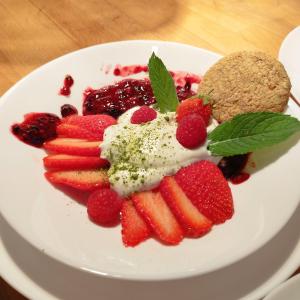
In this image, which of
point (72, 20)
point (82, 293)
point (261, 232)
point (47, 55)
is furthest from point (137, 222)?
point (72, 20)

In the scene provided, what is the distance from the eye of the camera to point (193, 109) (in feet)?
5.30

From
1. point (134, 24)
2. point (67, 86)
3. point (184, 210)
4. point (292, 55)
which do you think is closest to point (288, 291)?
point (184, 210)

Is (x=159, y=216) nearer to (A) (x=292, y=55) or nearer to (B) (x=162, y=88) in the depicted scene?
(B) (x=162, y=88)

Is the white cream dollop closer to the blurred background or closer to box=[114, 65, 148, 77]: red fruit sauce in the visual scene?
box=[114, 65, 148, 77]: red fruit sauce

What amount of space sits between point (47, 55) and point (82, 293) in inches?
56.9

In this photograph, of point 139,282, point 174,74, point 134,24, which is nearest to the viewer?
point 139,282

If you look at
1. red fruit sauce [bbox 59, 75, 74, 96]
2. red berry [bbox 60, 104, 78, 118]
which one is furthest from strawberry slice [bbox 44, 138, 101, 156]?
red fruit sauce [bbox 59, 75, 74, 96]

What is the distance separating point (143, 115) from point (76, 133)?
10.6 inches

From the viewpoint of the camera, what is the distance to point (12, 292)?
1.38m

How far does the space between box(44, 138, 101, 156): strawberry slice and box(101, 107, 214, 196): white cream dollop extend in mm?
35

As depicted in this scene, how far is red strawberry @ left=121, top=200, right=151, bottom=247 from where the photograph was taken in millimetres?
1336

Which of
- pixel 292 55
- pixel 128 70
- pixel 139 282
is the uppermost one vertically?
pixel 292 55

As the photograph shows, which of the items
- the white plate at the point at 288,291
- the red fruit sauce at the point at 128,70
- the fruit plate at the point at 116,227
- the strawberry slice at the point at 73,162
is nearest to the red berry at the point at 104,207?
the fruit plate at the point at 116,227

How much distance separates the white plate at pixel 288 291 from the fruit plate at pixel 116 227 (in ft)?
0.73
